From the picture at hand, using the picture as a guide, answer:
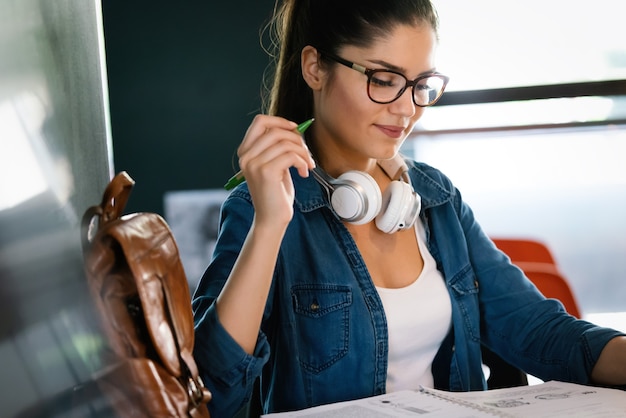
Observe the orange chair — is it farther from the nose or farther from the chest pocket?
the nose

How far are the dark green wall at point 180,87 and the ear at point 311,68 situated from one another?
1714 millimetres

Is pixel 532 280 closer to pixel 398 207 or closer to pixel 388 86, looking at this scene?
pixel 398 207

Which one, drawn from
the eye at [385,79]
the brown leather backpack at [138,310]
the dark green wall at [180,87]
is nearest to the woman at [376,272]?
the eye at [385,79]

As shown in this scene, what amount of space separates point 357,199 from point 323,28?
41 centimetres

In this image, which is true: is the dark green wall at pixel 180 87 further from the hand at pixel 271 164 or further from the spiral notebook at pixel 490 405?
the spiral notebook at pixel 490 405

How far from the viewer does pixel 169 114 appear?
3303mm

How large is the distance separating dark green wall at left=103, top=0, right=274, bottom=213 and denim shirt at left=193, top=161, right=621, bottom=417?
1.89 metres

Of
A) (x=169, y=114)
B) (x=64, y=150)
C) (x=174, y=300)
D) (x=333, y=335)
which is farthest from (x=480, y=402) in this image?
(x=169, y=114)

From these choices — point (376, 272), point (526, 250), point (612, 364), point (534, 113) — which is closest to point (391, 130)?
point (376, 272)

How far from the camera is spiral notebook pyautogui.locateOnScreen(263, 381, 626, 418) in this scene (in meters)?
0.98

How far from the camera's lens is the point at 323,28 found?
4.92 ft

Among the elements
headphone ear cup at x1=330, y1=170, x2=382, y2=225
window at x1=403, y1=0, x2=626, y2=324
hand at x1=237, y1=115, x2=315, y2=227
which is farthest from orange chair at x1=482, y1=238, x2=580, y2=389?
window at x1=403, y1=0, x2=626, y2=324

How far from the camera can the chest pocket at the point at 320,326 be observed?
1.34 meters

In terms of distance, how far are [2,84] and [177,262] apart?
0.92 ft
